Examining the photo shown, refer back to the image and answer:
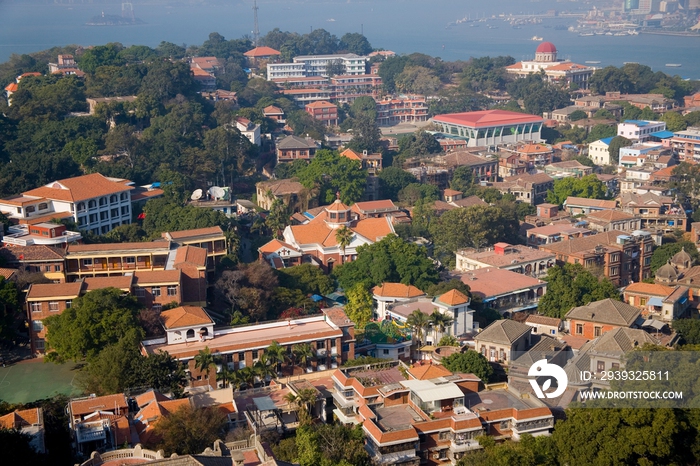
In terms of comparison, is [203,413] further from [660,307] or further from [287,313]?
[660,307]

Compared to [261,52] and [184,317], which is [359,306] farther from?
[261,52]

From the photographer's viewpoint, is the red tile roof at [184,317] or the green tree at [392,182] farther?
the green tree at [392,182]

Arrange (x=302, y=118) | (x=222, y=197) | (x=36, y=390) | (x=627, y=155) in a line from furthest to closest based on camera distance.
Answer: (x=302, y=118) < (x=627, y=155) < (x=222, y=197) < (x=36, y=390)

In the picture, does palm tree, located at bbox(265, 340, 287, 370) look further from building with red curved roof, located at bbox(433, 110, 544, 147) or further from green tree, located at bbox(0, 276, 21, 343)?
building with red curved roof, located at bbox(433, 110, 544, 147)

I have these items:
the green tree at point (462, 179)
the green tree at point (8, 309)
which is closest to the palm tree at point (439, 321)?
the green tree at point (8, 309)

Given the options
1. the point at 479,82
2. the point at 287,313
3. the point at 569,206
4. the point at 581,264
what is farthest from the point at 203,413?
the point at 479,82

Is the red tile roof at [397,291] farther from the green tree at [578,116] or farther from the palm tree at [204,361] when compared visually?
the green tree at [578,116]
